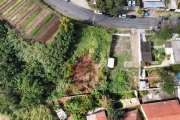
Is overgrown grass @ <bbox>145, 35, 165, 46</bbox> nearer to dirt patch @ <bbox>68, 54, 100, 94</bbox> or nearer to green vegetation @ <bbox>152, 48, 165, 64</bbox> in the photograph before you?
green vegetation @ <bbox>152, 48, 165, 64</bbox>

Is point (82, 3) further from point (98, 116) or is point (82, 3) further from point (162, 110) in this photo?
point (162, 110)

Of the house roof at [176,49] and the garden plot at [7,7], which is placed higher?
the garden plot at [7,7]

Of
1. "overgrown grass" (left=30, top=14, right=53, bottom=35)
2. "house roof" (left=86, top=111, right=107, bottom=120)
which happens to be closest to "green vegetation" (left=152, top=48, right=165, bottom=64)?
"house roof" (left=86, top=111, right=107, bottom=120)

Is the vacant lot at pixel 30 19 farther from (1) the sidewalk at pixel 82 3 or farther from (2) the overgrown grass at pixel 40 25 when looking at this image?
(1) the sidewalk at pixel 82 3

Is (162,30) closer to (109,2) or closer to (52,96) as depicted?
(109,2)

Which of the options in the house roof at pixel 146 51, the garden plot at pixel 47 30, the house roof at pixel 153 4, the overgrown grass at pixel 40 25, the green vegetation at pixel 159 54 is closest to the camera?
the house roof at pixel 146 51

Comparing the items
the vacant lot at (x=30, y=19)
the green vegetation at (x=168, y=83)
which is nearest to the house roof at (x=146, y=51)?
the green vegetation at (x=168, y=83)

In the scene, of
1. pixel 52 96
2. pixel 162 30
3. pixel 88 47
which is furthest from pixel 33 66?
pixel 162 30
